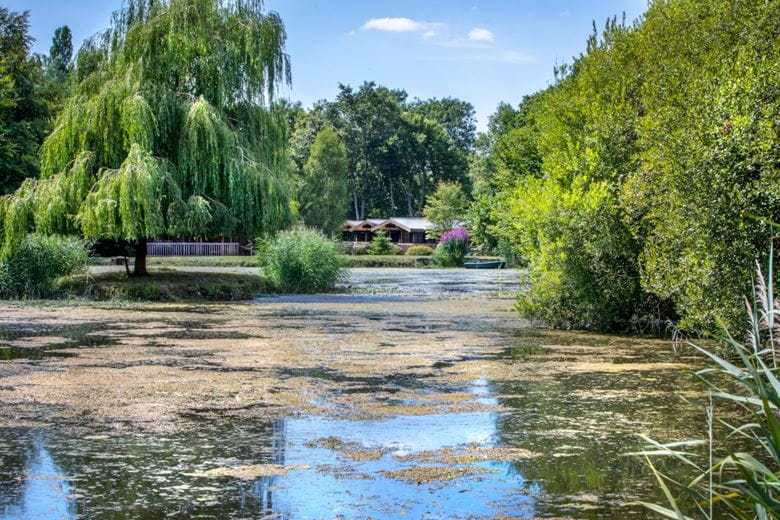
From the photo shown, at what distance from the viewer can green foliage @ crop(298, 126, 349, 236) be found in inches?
2808

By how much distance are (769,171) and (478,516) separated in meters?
8.60

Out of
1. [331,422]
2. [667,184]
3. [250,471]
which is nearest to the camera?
[250,471]

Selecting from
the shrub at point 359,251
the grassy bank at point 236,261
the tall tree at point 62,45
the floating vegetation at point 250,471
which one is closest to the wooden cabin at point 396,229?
the shrub at point 359,251

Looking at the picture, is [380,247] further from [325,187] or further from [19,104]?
[19,104]

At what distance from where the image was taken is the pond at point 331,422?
5934 millimetres

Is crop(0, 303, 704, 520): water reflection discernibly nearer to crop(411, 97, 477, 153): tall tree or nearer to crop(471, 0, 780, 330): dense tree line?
crop(471, 0, 780, 330): dense tree line

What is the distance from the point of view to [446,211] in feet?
232

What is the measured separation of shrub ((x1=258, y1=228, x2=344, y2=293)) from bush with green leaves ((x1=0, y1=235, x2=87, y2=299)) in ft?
20.6

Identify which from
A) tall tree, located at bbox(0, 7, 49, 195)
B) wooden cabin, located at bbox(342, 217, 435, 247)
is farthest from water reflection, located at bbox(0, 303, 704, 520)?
wooden cabin, located at bbox(342, 217, 435, 247)

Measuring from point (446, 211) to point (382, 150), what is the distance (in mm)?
16164

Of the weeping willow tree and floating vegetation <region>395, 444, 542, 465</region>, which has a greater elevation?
the weeping willow tree

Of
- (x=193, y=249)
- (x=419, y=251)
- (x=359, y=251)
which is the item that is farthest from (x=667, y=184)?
(x=359, y=251)

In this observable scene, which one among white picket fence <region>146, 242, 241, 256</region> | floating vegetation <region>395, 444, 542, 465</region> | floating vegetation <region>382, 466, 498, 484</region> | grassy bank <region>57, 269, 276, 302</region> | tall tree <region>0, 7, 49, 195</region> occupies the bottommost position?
floating vegetation <region>382, 466, 498, 484</region>

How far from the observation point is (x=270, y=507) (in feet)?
18.8
